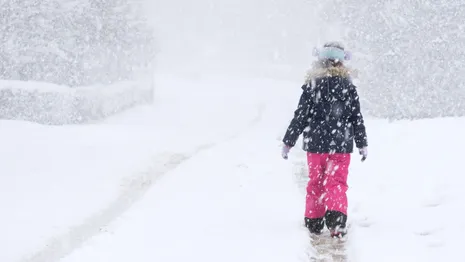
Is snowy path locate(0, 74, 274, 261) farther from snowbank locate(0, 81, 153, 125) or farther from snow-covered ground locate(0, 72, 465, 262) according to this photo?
snowbank locate(0, 81, 153, 125)

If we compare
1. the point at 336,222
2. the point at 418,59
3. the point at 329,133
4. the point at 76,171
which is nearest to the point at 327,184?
the point at 336,222

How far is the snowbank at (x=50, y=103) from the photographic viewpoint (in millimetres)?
20688

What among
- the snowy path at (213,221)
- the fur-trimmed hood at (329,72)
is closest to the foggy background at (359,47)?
the snowy path at (213,221)

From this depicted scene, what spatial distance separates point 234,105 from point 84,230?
2512cm

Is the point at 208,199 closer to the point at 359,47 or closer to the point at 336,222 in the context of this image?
the point at 336,222

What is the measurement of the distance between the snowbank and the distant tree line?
79cm

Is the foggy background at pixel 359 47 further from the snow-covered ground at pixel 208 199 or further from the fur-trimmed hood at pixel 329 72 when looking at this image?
the fur-trimmed hood at pixel 329 72

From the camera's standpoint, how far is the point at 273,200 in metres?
8.83

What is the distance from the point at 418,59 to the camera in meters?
21.8

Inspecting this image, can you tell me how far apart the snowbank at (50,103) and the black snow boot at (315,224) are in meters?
16.3

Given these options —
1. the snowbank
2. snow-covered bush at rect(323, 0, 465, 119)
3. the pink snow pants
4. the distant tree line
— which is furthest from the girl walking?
the distant tree line

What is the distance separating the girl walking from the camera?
6.64 metres

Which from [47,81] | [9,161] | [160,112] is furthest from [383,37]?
[9,161]

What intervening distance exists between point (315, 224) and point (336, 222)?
0.32 meters
